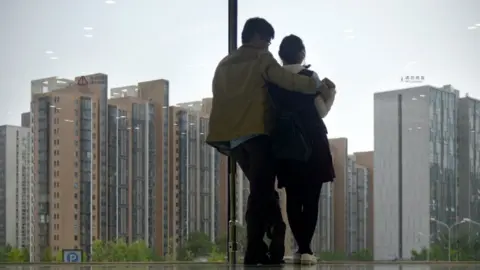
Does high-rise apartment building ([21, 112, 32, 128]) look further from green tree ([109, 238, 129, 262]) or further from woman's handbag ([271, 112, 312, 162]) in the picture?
woman's handbag ([271, 112, 312, 162])

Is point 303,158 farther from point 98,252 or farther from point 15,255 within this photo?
point 15,255

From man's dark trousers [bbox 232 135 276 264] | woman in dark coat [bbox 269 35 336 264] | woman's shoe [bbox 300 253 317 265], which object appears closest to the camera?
man's dark trousers [bbox 232 135 276 264]

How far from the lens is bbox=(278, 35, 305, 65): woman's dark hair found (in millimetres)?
4605

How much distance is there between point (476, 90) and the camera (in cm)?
693

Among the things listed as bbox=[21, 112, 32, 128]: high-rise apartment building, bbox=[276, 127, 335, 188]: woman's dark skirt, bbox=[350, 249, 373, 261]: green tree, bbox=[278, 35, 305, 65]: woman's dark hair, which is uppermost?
bbox=[278, 35, 305, 65]: woman's dark hair

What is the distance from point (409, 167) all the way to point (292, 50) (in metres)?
2.44

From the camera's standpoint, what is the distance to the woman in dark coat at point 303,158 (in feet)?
14.4

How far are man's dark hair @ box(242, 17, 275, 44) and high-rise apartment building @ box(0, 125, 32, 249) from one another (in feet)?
9.47

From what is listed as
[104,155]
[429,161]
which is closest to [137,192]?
[104,155]

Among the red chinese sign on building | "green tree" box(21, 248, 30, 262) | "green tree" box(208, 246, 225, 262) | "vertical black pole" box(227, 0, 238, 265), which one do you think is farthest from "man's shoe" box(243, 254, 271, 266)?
the red chinese sign on building

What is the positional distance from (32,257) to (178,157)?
4.80 feet

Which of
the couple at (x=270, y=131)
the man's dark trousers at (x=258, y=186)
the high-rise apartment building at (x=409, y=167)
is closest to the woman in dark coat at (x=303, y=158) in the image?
the couple at (x=270, y=131)

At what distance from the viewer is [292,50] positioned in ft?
15.1

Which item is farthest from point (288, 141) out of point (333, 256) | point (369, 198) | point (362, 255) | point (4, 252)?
point (4, 252)
